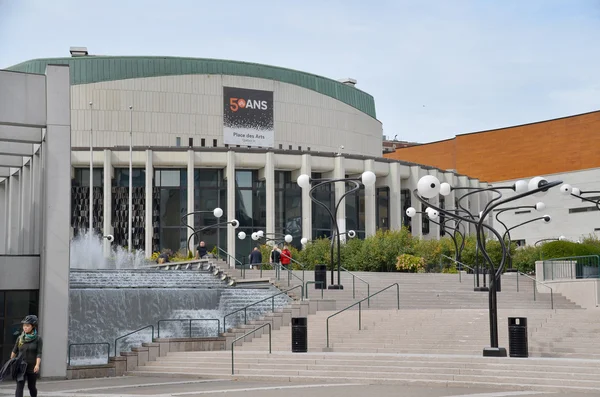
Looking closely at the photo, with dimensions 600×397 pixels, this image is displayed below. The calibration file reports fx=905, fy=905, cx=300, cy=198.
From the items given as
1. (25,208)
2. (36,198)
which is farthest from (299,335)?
(25,208)

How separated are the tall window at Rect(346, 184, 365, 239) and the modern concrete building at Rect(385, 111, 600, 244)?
70.3 feet

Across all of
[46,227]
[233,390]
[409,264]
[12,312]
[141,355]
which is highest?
[46,227]

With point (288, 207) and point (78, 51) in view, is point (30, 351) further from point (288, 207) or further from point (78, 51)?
point (78, 51)

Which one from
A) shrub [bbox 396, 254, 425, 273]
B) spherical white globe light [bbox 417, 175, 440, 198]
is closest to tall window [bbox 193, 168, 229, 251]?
shrub [bbox 396, 254, 425, 273]

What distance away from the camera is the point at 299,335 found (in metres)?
23.4

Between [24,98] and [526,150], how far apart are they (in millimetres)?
68679

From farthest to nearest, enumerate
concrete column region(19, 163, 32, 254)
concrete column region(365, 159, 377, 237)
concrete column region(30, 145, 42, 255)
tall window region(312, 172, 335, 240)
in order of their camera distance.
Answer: concrete column region(365, 159, 377, 237) → tall window region(312, 172, 335, 240) → concrete column region(19, 163, 32, 254) → concrete column region(30, 145, 42, 255)

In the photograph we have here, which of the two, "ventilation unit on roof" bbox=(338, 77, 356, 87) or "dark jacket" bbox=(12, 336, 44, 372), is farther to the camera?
"ventilation unit on roof" bbox=(338, 77, 356, 87)

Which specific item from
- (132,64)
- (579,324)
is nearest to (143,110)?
(132,64)

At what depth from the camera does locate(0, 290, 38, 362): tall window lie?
2261 centimetres

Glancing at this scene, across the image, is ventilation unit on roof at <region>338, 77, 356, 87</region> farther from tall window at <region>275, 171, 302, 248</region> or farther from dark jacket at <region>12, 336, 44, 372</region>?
dark jacket at <region>12, 336, 44, 372</region>

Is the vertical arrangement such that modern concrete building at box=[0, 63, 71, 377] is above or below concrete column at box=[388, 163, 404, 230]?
below

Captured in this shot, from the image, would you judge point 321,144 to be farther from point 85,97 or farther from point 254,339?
point 254,339

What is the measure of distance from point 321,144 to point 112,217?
2008 cm
